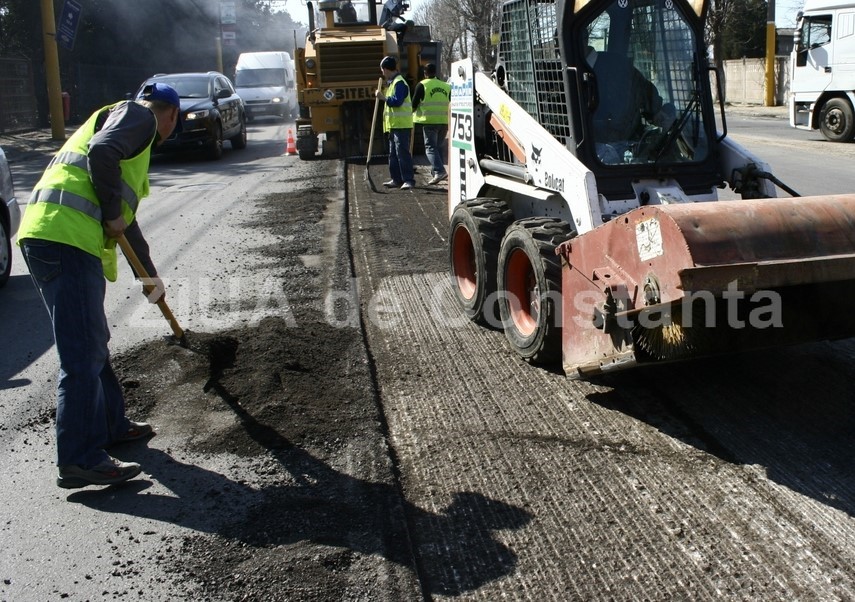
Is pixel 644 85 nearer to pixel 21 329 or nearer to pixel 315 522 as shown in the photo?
pixel 315 522

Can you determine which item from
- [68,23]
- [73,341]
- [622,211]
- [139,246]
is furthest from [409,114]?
[68,23]

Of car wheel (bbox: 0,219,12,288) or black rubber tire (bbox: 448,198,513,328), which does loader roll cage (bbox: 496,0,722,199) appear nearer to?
black rubber tire (bbox: 448,198,513,328)

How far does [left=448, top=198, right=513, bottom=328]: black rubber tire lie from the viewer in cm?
637

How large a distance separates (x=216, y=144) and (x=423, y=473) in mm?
15785

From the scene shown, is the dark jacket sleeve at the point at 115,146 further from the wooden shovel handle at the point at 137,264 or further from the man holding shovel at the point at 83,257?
the wooden shovel handle at the point at 137,264

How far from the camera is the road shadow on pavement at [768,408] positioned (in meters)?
4.17

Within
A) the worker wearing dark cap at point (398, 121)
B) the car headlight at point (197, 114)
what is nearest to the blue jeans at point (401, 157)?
the worker wearing dark cap at point (398, 121)

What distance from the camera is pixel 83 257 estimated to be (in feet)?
13.8

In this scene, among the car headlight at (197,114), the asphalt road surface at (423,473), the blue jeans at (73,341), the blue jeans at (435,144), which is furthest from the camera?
the car headlight at (197,114)

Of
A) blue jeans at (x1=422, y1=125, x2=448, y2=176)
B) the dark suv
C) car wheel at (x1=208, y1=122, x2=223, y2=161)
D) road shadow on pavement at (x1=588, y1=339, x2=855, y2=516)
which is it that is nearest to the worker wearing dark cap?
blue jeans at (x1=422, y1=125, x2=448, y2=176)

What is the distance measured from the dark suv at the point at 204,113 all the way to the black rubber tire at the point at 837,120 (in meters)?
13.5

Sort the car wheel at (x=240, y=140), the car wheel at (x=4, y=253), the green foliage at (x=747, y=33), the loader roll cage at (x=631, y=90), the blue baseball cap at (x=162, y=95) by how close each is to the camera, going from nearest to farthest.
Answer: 1. the blue baseball cap at (x=162, y=95)
2. the loader roll cage at (x=631, y=90)
3. the car wheel at (x=4, y=253)
4. the car wheel at (x=240, y=140)
5. the green foliage at (x=747, y=33)

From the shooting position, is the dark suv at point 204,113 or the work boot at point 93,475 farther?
the dark suv at point 204,113

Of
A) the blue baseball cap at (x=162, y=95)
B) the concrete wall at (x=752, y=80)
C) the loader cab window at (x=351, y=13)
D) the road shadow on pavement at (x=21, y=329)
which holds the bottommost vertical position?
the road shadow on pavement at (x=21, y=329)
